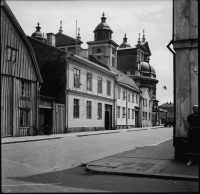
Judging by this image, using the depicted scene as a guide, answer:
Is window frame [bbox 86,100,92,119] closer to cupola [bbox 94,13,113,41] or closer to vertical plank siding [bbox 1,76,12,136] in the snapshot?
vertical plank siding [bbox 1,76,12,136]

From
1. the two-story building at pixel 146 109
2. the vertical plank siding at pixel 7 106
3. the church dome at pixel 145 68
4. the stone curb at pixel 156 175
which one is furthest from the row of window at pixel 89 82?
the church dome at pixel 145 68

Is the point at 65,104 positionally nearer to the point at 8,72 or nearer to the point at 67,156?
the point at 8,72

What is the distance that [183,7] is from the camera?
10.1 metres

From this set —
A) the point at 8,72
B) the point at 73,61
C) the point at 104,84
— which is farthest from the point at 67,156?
the point at 104,84

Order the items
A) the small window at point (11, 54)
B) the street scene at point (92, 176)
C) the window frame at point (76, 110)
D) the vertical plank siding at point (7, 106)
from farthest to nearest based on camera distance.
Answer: the window frame at point (76, 110), the vertical plank siding at point (7, 106), the small window at point (11, 54), the street scene at point (92, 176)

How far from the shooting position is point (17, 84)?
21844 mm

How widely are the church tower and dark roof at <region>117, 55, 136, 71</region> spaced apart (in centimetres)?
1496

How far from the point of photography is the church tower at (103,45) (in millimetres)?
63600

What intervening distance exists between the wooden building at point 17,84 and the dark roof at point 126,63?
5739cm

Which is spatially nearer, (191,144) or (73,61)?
(191,144)

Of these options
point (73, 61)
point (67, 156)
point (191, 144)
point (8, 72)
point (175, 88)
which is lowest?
point (67, 156)

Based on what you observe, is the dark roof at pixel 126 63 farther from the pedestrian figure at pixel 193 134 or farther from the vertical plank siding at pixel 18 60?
the pedestrian figure at pixel 193 134

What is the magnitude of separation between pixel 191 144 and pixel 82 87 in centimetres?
2281

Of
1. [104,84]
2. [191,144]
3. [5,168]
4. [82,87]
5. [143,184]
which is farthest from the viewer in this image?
[104,84]
